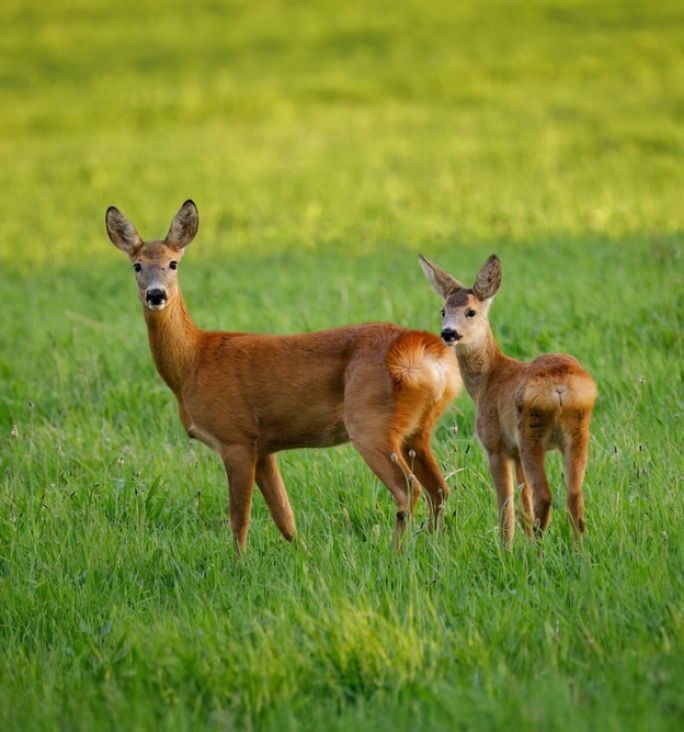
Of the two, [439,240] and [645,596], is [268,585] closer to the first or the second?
[645,596]

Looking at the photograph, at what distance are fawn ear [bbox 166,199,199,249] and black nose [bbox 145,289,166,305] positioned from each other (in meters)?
0.45

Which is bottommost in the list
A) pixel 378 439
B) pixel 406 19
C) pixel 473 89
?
pixel 378 439

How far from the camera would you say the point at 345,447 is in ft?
22.8

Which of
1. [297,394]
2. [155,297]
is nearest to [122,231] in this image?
[155,297]

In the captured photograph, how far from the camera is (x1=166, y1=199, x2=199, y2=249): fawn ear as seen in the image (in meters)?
6.30

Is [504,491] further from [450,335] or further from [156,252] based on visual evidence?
[156,252]

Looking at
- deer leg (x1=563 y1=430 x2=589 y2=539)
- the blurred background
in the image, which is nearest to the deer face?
deer leg (x1=563 y1=430 x2=589 y2=539)

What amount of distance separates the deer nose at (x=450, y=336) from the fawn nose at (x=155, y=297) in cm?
143

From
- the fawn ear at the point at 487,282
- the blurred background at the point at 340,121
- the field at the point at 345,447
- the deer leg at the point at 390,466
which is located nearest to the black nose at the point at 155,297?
the field at the point at 345,447

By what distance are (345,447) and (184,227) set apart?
1.59 metres

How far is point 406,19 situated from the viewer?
32.2 metres

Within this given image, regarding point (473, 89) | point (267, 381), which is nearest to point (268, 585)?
point (267, 381)

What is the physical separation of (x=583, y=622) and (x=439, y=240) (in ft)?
30.3

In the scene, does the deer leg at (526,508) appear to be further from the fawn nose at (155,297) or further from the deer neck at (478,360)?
the fawn nose at (155,297)
